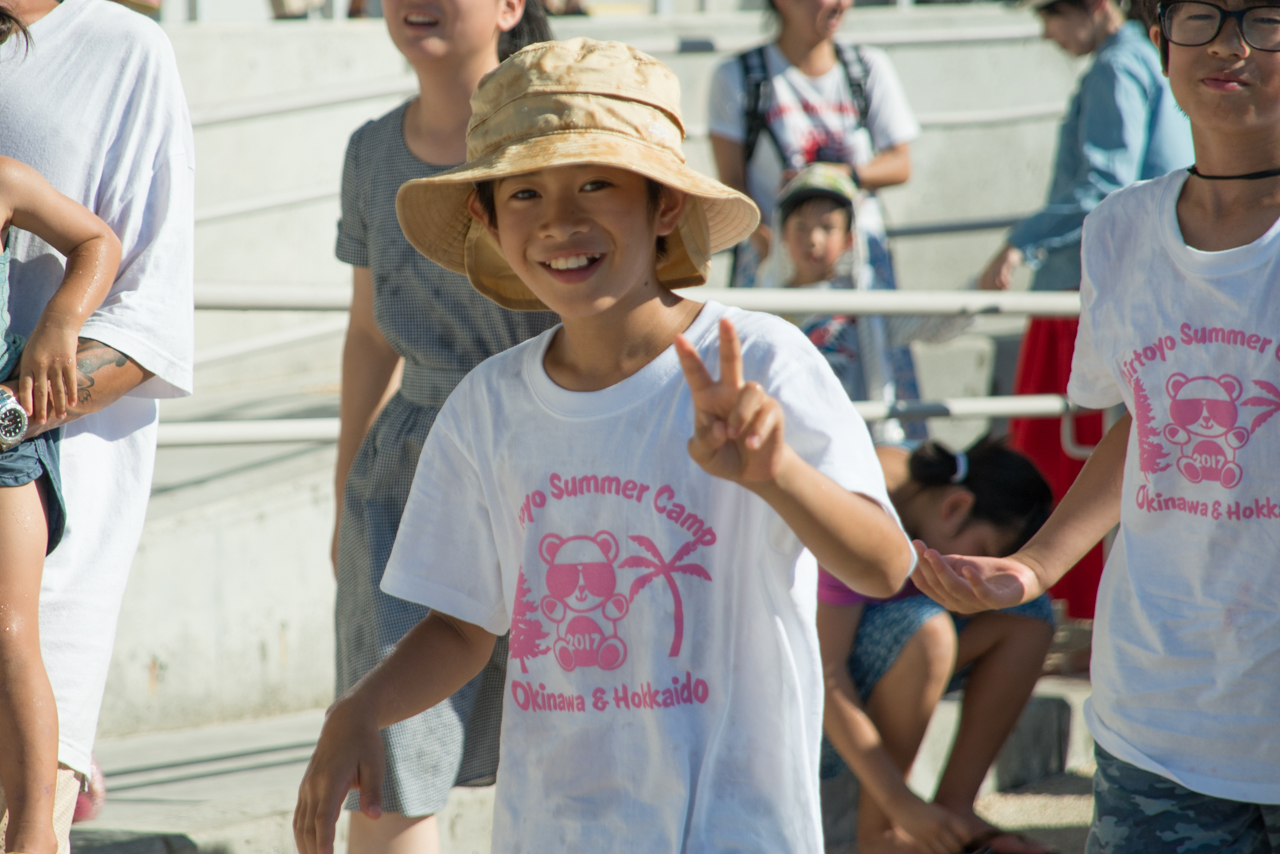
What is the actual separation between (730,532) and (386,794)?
1065 millimetres

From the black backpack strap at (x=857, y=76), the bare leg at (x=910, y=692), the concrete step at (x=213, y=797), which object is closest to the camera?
the concrete step at (x=213, y=797)

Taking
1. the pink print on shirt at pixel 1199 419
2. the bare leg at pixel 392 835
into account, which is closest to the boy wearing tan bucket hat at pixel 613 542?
the pink print on shirt at pixel 1199 419

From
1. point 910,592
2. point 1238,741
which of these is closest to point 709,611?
point 1238,741

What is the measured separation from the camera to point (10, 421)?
191 cm

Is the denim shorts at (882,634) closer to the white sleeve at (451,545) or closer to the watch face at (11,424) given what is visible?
the white sleeve at (451,545)

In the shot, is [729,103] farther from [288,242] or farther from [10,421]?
[10,421]

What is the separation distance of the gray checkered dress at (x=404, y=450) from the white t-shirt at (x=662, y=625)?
749mm

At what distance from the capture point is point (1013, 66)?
7.62 metres

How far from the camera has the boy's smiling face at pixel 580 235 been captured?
1748 millimetres

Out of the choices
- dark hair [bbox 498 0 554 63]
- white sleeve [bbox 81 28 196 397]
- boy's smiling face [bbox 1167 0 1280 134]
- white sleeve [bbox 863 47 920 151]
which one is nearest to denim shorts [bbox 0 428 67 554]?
white sleeve [bbox 81 28 196 397]

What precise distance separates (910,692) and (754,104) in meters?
2.09

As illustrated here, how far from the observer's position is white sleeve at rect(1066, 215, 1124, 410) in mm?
2215

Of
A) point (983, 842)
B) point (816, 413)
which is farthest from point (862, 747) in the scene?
point (816, 413)

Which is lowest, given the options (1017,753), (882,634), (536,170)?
(1017,753)
